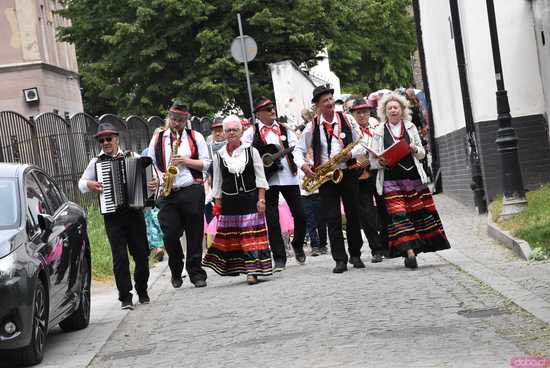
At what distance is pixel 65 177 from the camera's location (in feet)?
74.6

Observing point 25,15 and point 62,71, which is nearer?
point 25,15

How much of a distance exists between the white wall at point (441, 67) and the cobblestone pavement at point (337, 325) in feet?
33.3

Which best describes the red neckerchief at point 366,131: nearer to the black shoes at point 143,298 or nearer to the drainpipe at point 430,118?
the black shoes at point 143,298

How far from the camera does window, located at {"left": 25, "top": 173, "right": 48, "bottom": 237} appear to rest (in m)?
10.9

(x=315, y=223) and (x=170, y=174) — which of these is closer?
(x=170, y=174)

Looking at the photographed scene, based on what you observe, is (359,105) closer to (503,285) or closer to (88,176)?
(88,176)

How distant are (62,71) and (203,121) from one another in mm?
21719

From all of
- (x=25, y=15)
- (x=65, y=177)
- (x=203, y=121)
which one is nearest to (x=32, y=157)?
(x=65, y=177)

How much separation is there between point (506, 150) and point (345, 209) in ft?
11.5

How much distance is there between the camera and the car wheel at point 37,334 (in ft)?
33.5

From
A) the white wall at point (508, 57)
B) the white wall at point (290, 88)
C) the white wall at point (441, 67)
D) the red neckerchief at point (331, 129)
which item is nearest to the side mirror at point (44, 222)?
the red neckerchief at point (331, 129)

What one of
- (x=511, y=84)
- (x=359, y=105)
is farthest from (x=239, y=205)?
(x=511, y=84)

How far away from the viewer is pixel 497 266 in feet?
45.5

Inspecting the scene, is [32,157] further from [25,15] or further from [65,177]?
[25,15]
